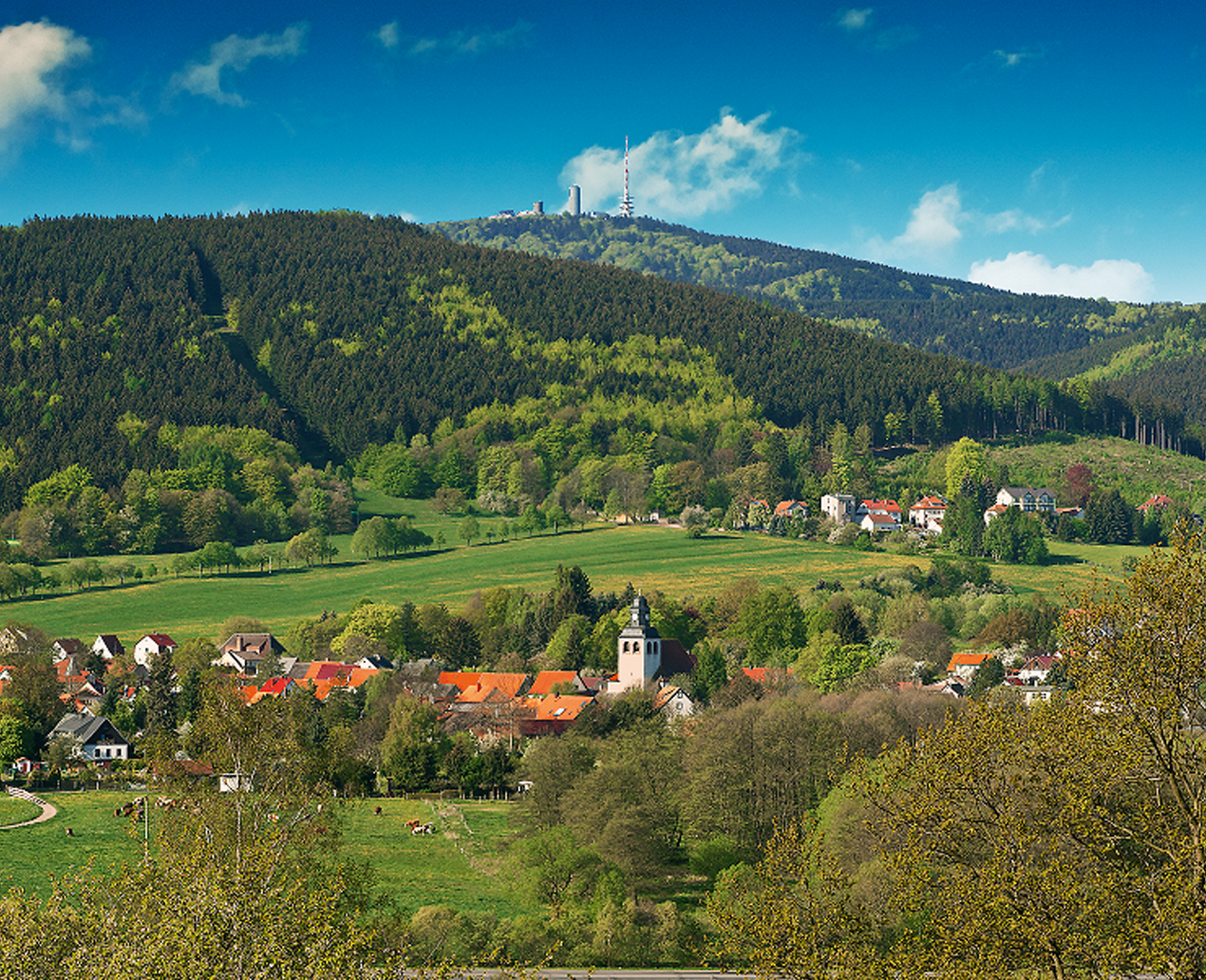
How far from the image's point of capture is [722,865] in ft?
193

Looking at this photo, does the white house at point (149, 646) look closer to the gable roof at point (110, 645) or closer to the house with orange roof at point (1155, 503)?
the gable roof at point (110, 645)

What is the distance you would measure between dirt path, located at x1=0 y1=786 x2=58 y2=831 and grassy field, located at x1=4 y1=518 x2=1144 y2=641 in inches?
1545

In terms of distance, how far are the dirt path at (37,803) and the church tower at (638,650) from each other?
42.4 meters

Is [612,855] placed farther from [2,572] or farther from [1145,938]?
[2,572]

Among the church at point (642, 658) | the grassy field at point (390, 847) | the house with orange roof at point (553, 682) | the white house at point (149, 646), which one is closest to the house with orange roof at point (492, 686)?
the house with orange roof at point (553, 682)

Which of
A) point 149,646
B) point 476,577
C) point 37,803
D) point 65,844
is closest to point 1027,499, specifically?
point 476,577

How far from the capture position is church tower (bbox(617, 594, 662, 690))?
102312 millimetres

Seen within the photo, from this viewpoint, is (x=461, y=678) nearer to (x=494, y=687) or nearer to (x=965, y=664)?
(x=494, y=687)

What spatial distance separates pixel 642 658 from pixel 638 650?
2.65ft

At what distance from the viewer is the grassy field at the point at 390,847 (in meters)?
55.0

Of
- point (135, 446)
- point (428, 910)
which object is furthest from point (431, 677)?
point (135, 446)

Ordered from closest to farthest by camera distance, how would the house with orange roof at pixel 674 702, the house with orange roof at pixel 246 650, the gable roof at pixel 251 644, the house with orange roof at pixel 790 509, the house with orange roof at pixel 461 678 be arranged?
the house with orange roof at pixel 674 702
the house with orange roof at pixel 461 678
the house with orange roof at pixel 246 650
the gable roof at pixel 251 644
the house with orange roof at pixel 790 509

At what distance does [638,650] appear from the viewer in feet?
338

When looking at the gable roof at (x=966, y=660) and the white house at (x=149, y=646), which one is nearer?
the gable roof at (x=966, y=660)
